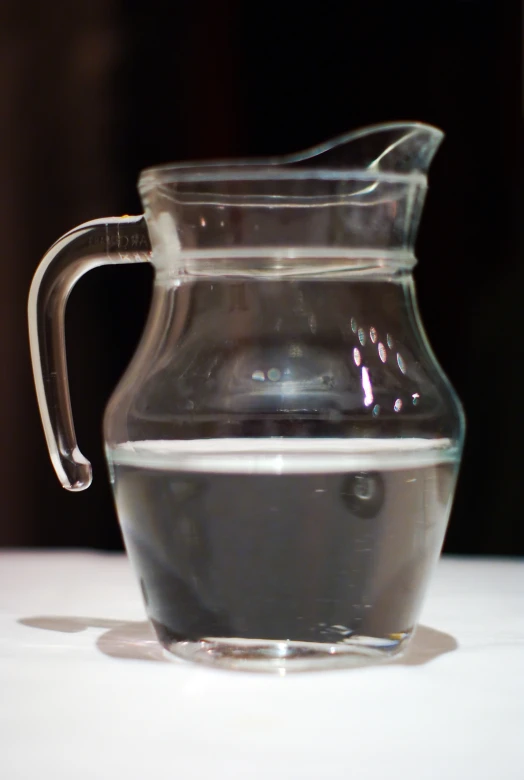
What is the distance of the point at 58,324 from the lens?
19.9 inches

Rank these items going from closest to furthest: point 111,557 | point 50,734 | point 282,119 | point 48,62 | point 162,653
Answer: point 50,734
point 162,653
point 111,557
point 282,119
point 48,62

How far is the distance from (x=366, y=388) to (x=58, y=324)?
6.8 inches

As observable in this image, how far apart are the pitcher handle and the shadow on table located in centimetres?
8

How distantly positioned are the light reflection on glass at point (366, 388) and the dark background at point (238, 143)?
85cm

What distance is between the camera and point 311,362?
1.41ft

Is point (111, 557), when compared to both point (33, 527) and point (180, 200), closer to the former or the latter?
point (180, 200)

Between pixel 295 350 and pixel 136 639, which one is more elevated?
pixel 295 350

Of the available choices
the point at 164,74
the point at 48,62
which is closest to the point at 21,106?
the point at 48,62

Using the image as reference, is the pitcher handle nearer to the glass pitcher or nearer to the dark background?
the glass pitcher

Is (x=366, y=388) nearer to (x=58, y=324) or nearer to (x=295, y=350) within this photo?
(x=295, y=350)

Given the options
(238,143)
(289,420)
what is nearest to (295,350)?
(289,420)

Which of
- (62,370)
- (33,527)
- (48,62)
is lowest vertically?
(33,527)

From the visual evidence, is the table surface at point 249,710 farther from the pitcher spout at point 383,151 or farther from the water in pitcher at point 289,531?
the pitcher spout at point 383,151

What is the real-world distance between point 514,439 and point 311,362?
914mm
